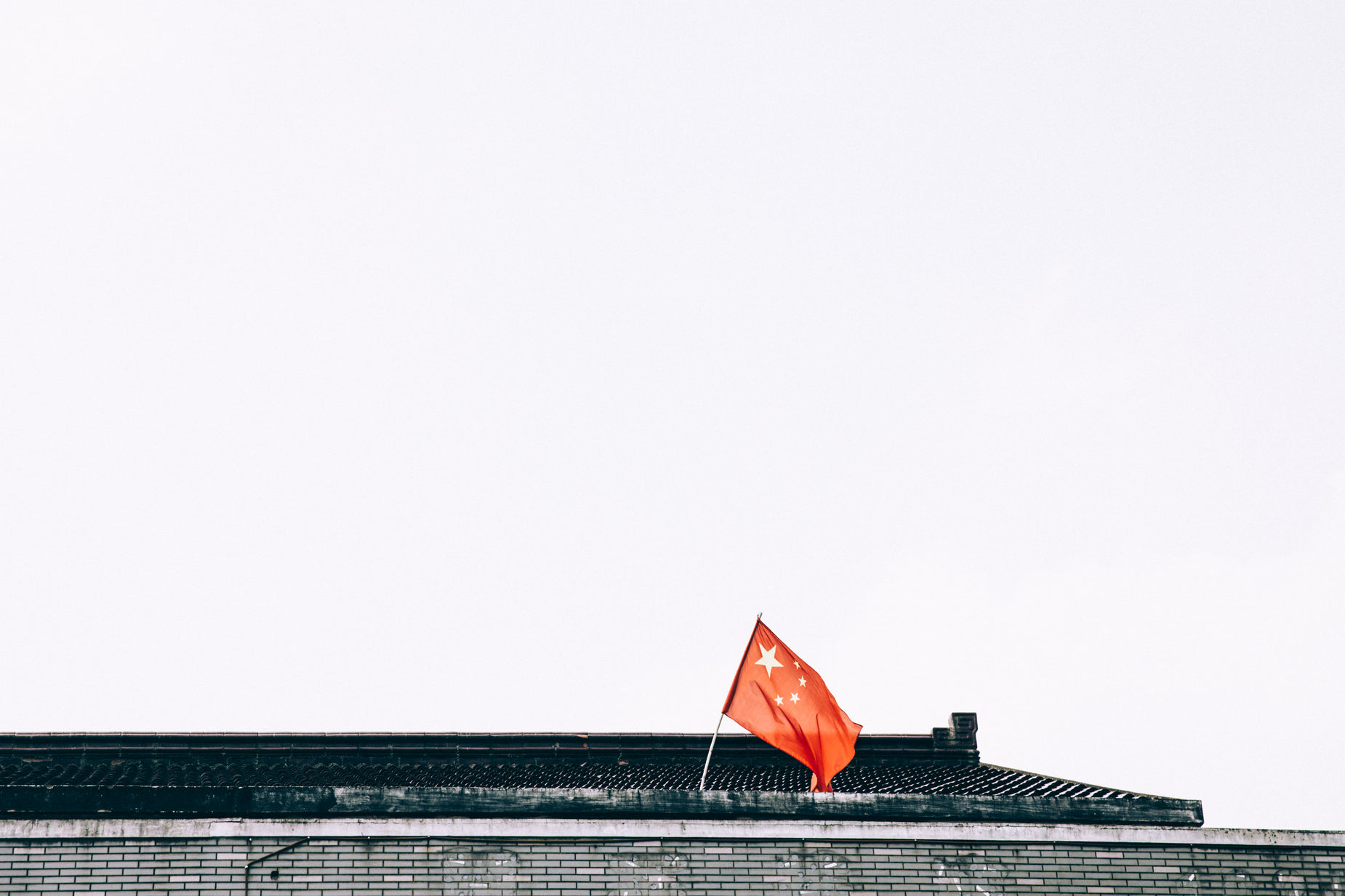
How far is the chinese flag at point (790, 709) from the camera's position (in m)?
13.9

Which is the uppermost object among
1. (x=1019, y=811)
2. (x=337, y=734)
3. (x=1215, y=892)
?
(x=337, y=734)

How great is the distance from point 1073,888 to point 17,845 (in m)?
9.77

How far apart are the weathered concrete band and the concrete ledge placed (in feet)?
0.23

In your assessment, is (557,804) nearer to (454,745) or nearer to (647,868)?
(647,868)

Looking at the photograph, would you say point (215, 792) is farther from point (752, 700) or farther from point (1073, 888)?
point (1073, 888)

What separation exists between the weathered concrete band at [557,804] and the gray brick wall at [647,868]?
0.26m

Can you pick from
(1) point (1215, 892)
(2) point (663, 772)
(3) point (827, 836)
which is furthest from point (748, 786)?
(1) point (1215, 892)

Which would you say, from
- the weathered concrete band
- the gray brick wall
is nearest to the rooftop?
the weathered concrete band

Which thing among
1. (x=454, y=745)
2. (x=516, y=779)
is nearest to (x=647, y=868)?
(x=516, y=779)

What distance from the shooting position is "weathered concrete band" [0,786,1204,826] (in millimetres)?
11875

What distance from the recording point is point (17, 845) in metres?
11.6

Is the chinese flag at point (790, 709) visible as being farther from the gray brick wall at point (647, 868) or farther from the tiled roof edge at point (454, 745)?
the tiled roof edge at point (454, 745)

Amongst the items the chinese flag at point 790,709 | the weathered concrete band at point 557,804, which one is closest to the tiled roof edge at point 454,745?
the chinese flag at point 790,709

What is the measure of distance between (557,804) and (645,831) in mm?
867
